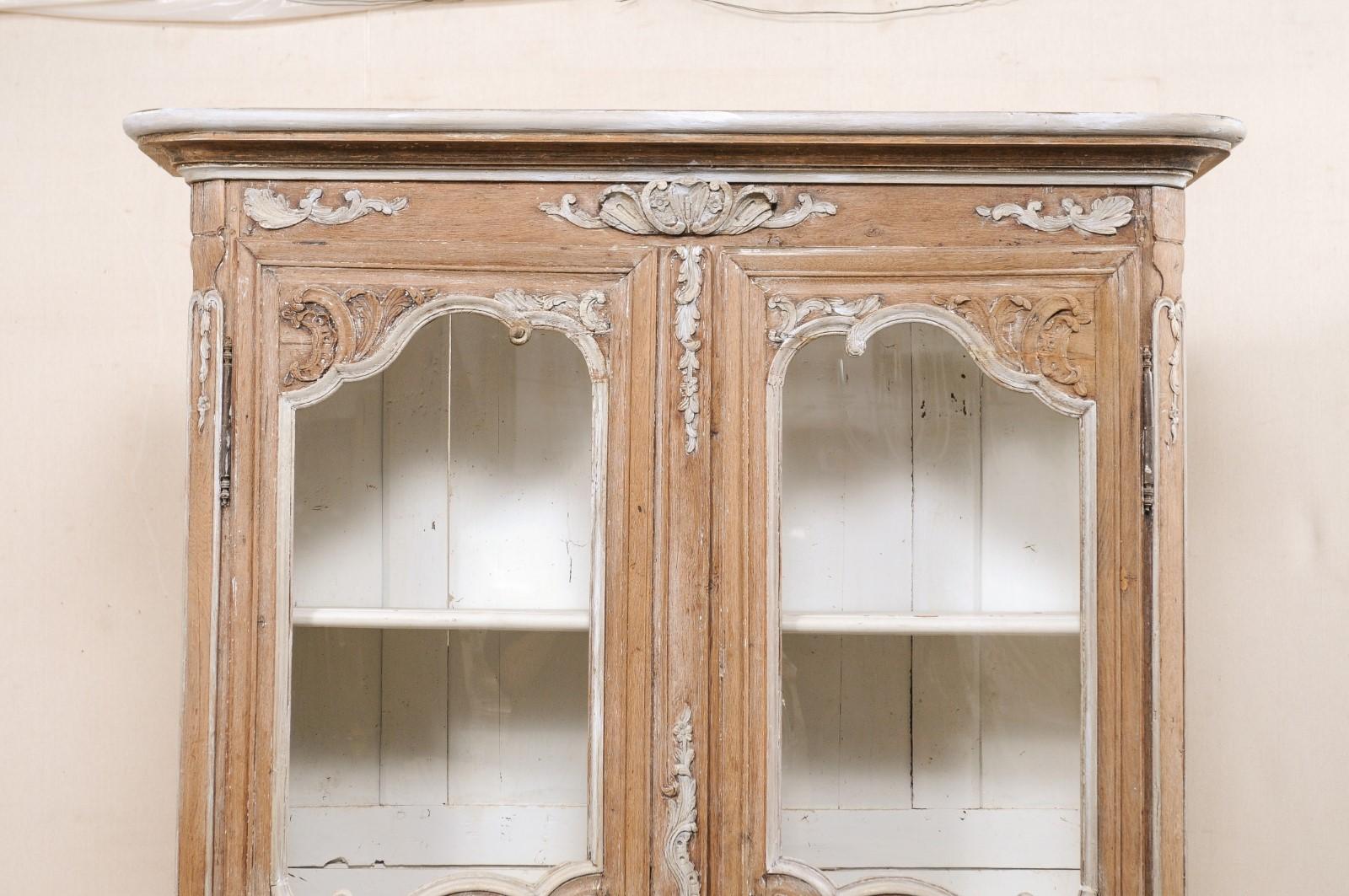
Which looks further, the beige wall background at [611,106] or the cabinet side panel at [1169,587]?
the beige wall background at [611,106]

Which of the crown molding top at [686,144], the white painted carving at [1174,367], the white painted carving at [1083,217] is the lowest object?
the white painted carving at [1174,367]

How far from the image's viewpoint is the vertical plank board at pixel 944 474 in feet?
3.48

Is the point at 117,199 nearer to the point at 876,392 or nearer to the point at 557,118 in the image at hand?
the point at 557,118

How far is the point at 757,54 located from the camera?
1.51 m

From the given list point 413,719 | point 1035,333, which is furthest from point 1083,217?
point 413,719

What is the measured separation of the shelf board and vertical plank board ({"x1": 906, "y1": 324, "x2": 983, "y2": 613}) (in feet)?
1.09

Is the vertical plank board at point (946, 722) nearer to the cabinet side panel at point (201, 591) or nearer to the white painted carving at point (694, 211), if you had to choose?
the white painted carving at point (694, 211)

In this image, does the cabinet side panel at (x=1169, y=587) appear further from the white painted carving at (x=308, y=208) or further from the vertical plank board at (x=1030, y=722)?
the white painted carving at (x=308, y=208)

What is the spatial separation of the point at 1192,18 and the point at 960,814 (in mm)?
1039

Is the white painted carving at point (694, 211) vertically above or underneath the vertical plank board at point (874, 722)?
above

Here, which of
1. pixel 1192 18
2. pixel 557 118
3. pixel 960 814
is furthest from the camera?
pixel 1192 18

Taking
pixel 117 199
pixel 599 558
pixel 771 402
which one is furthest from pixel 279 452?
pixel 117 199

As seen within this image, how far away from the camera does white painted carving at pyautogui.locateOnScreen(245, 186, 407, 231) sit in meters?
1.05

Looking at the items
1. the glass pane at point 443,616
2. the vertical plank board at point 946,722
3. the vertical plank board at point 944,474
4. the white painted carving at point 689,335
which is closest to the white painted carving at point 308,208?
the glass pane at point 443,616
